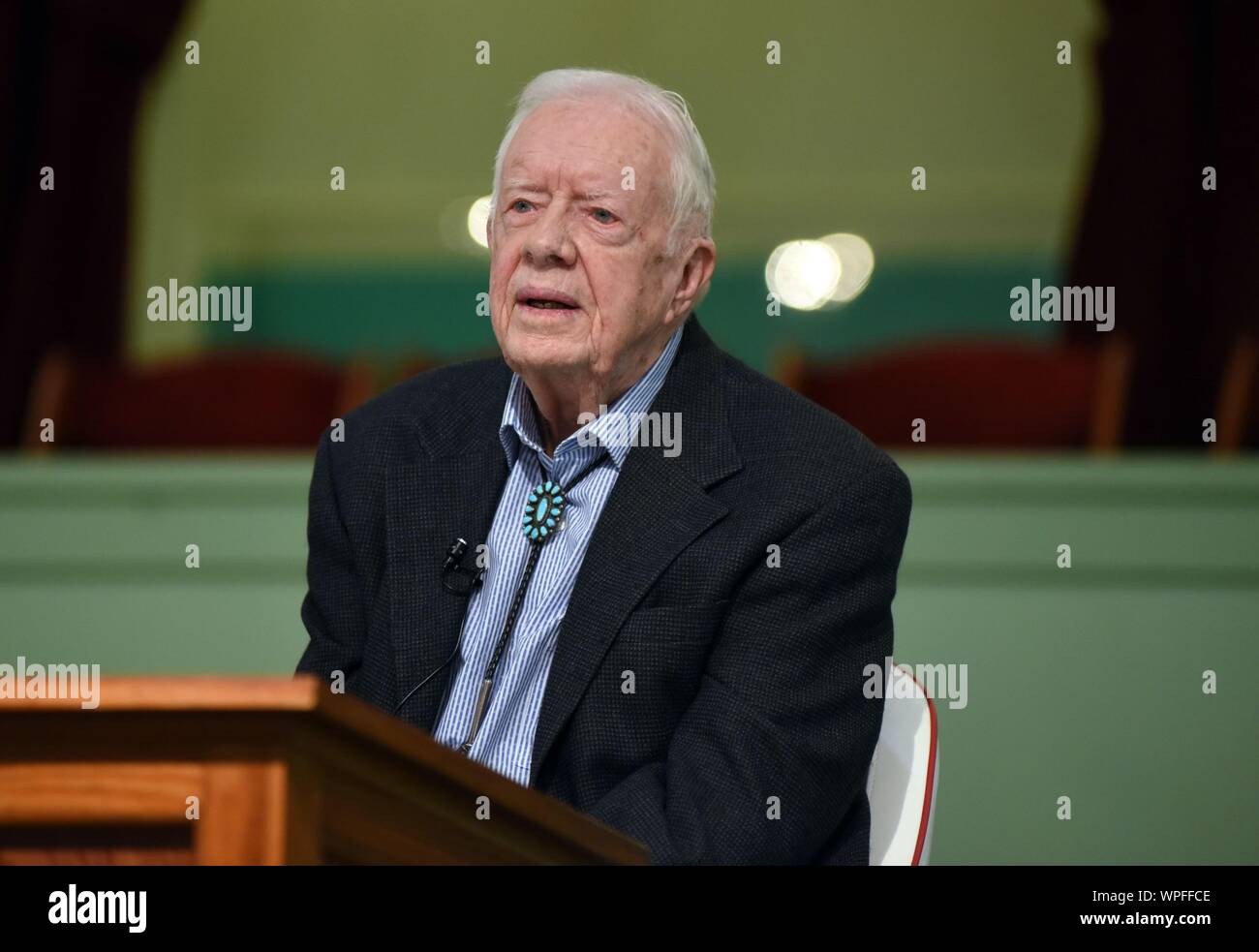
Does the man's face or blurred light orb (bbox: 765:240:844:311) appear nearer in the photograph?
the man's face

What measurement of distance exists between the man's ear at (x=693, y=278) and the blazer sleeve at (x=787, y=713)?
0.30 m

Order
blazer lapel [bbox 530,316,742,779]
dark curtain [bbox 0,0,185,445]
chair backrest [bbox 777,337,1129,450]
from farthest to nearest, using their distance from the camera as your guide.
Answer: dark curtain [bbox 0,0,185,445], chair backrest [bbox 777,337,1129,450], blazer lapel [bbox 530,316,742,779]

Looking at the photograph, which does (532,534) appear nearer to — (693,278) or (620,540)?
(620,540)

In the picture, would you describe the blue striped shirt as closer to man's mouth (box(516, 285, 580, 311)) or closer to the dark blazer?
the dark blazer

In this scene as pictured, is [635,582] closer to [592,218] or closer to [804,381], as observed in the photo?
[592,218]

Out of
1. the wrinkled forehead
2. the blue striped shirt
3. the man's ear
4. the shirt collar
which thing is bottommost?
the blue striped shirt

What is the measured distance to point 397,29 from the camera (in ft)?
19.3

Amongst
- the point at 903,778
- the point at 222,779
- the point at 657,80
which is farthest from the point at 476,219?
the point at 222,779

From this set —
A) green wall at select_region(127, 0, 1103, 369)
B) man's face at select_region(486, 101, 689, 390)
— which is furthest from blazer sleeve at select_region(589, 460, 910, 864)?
green wall at select_region(127, 0, 1103, 369)

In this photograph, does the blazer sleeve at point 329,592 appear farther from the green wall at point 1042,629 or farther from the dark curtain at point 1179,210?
the dark curtain at point 1179,210

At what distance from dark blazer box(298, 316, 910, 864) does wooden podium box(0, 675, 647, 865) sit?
1.85 ft

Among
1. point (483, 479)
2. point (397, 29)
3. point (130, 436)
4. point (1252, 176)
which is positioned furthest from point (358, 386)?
point (397, 29)

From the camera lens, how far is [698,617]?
5.63ft

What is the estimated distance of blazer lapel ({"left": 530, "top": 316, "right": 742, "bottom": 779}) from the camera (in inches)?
67.7
